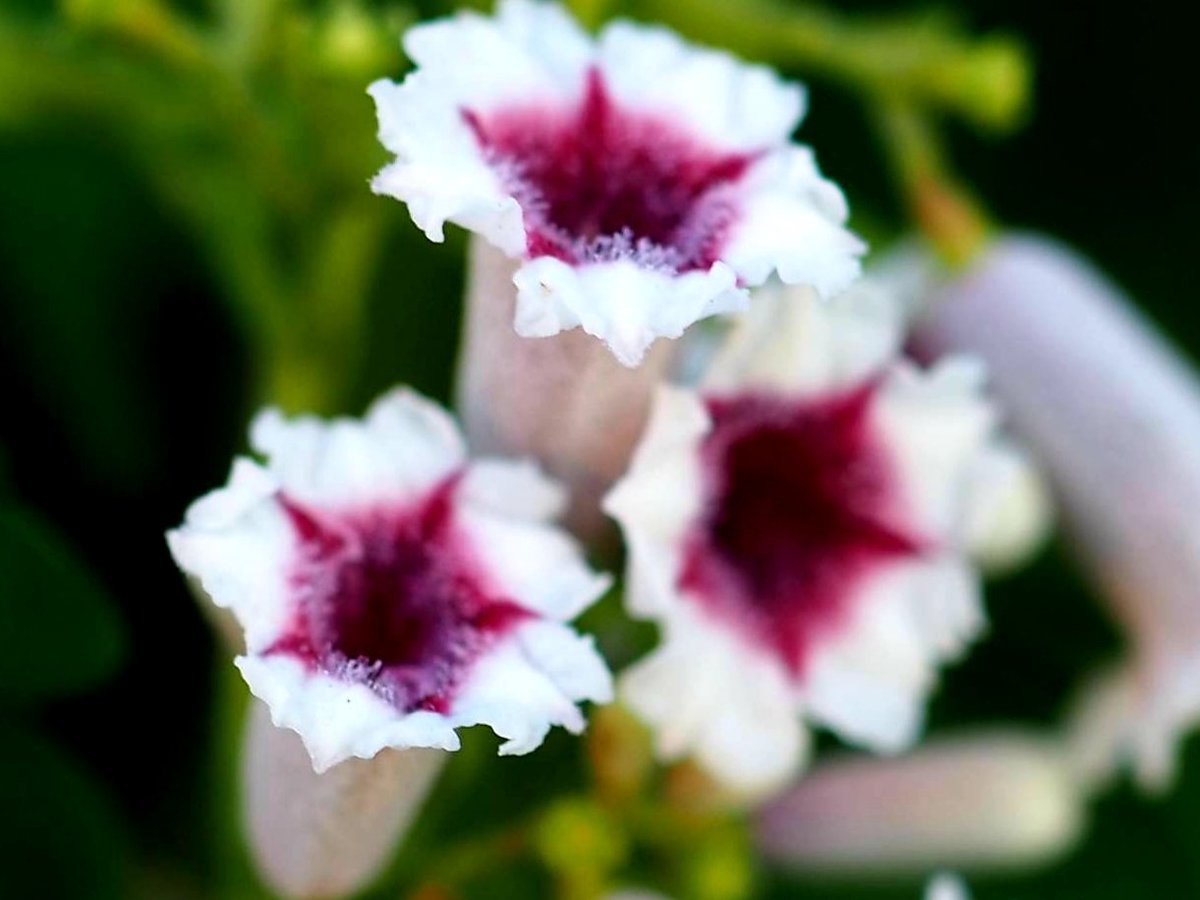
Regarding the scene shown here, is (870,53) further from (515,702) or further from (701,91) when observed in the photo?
(515,702)

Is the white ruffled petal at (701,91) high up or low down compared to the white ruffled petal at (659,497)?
up

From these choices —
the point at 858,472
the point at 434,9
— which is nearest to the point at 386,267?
the point at 434,9

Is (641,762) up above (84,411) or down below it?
below

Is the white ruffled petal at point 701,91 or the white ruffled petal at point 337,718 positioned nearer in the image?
the white ruffled petal at point 337,718

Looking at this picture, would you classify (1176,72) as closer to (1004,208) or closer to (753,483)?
(1004,208)

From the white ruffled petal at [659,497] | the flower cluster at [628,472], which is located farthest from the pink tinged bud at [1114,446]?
the white ruffled petal at [659,497]

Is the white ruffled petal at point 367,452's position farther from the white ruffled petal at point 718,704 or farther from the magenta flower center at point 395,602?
the white ruffled petal at point 718,704
